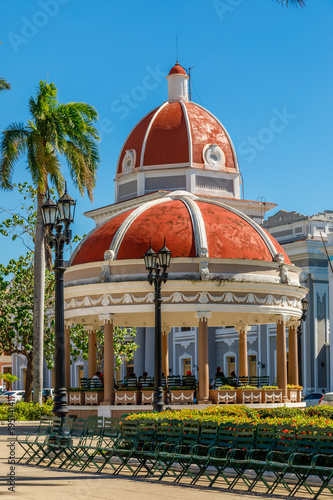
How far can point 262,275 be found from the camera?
31.3 metres

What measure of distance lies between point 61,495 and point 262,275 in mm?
18757

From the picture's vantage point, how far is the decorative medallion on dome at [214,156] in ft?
164

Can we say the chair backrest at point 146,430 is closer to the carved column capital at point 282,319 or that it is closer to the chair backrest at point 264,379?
the carved column capital at point 282,319

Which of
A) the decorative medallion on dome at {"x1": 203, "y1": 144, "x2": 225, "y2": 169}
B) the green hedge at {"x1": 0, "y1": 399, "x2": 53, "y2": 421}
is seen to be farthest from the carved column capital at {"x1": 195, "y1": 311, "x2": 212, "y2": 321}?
the decorative medallion on dome at {"x1": 203, "y1": 144, "x2": 225, "y2": 169}

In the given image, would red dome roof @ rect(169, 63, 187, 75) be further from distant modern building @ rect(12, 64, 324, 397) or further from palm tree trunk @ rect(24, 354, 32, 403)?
palm tree trunk @ rect(24, 354, 32, 403)

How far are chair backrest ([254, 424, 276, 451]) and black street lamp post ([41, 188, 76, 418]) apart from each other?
17.1ft

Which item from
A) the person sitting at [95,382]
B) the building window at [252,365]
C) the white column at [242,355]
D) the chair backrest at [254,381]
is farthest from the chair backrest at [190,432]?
the building window at [252,365]

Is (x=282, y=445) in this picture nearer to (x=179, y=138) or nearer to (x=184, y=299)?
(x=184, y=299)

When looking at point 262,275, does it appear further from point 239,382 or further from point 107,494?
point 107,494

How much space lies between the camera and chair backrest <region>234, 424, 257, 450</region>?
52.0ft

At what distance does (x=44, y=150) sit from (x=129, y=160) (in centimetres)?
1636

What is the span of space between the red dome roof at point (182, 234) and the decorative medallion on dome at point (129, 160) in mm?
17493

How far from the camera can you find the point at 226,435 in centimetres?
1669

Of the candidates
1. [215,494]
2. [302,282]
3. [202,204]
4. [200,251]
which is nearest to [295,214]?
[302,282]
